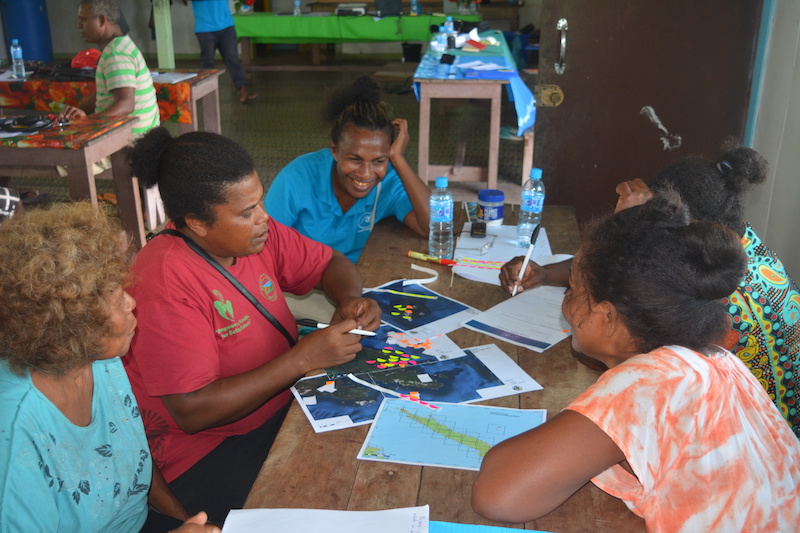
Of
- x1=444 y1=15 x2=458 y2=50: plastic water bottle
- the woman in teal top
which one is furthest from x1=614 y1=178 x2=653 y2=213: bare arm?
x1=444 y1=15 x2=458 y2=50: plastic water bottle

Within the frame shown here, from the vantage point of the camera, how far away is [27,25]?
10141 mm

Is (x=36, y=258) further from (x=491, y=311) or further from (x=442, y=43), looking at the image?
(x=442, y=43)

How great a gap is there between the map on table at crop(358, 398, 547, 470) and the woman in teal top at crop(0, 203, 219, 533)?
36cm

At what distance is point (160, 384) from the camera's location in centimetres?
152

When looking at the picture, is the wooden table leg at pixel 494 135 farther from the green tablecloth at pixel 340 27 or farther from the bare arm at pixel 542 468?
the green tablecloth at pixel 340 27

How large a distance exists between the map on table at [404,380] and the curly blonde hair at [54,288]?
470 mm

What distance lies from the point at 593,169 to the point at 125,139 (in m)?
2.62

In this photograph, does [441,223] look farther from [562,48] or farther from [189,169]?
[562,48]

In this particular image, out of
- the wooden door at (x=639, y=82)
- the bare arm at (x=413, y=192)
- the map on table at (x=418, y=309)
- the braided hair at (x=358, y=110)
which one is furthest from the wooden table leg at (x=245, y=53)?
the map on table at (x=418, y=309)

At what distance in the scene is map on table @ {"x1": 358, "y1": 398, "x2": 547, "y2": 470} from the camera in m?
1.30

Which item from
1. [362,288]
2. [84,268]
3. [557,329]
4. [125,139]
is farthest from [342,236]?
[125,139]

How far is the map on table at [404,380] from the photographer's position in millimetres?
1464

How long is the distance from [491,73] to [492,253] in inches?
111

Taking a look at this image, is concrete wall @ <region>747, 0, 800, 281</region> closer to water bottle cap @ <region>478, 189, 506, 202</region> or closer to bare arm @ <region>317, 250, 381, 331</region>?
water bottle cap @ <region>478, 189, 506, 202</region>
